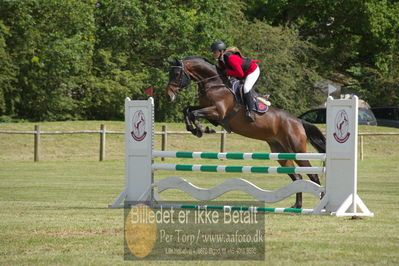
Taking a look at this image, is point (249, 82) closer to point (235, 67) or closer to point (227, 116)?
point (235, 67)

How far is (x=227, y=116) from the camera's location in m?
11.1

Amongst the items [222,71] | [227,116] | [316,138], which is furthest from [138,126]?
[316,138]

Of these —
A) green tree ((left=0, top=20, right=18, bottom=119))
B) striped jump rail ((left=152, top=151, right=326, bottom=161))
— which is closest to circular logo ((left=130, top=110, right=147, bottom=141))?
striped jump rail ((left=152, top=151, right=326, bottom=161))

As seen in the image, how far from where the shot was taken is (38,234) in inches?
317

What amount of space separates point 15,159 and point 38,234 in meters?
17.8

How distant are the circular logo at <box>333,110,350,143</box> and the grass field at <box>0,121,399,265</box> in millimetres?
974

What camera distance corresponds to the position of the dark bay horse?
10891mm

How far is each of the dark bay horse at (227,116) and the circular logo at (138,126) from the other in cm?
52

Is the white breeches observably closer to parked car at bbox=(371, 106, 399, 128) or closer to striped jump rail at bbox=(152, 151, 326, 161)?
striped jump rail at bbox=(152, 151, 326, 161)

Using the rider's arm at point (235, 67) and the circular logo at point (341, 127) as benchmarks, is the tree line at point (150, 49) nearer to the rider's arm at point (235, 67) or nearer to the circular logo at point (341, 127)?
the rider's arm at point (235, 67)

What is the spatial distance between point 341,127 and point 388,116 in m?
27.0

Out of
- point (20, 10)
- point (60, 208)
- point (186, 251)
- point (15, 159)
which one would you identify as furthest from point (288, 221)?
point (20, 10)

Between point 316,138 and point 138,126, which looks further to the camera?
point 316,138

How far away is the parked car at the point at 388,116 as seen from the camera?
3531cm
